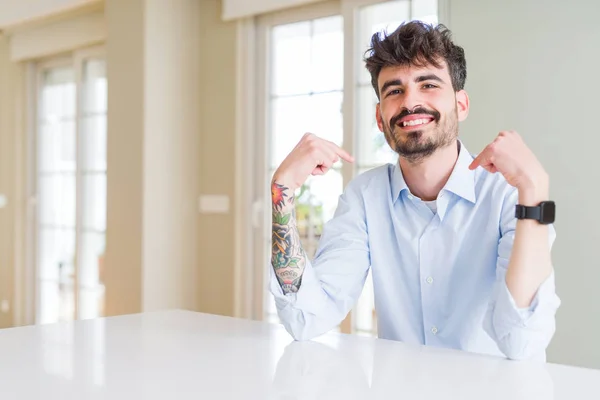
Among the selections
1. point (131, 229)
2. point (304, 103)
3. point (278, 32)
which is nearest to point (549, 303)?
point (304, 103)

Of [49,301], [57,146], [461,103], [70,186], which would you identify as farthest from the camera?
[49,301]

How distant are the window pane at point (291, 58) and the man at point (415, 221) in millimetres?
2087

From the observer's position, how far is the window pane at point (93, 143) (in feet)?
16.7

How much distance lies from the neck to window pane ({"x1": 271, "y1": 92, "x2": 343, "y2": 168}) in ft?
6.27

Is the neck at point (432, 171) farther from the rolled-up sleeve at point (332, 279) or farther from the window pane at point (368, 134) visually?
the window pane at point (368, 134)

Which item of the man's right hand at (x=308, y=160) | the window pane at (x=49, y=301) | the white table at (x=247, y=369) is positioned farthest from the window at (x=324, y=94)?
the window pane at (x=49, y=301)

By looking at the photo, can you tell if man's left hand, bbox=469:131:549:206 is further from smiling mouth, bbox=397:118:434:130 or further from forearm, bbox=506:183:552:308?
smiling mouth, bbox=397:118:434:130

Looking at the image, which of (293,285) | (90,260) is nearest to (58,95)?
(90,260)

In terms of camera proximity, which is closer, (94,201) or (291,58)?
(291,58)

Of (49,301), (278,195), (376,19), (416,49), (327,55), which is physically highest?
(376,19)

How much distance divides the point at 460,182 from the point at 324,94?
2.18m

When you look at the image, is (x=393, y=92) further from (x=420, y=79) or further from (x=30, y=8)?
(x=30, y=8)

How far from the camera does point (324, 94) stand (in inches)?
149

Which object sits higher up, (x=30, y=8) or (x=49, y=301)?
(x=30, y=8)
